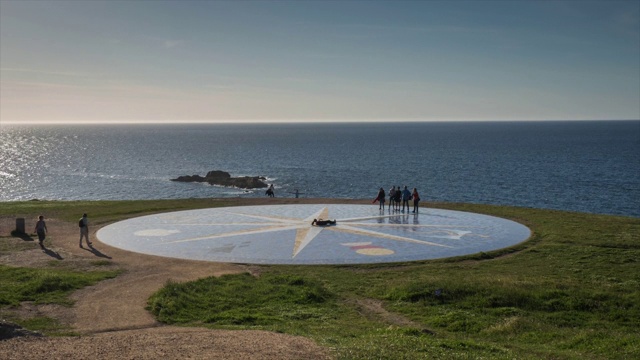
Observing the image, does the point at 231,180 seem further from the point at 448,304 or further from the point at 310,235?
the point at 448,304

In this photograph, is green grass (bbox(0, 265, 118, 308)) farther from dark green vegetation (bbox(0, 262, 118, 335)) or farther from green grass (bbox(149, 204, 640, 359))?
green grass (bbox(149, 204, 640, 359))

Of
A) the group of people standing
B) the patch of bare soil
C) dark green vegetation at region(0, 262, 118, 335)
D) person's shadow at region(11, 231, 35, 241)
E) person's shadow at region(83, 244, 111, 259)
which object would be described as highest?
the group of people standing

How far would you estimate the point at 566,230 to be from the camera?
1432 inches

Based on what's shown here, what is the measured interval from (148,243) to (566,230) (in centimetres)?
2539

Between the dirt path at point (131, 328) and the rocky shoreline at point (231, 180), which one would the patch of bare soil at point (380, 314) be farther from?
the rocky shoreline at point (231, 180)

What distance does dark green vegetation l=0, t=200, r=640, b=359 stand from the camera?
55.7ft

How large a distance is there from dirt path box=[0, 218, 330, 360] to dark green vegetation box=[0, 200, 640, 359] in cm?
108

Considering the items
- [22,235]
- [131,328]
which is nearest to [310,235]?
[131,328]

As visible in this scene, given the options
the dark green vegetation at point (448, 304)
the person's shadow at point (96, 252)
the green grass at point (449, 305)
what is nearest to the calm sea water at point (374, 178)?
the dark green vegetation at point (448, 304)

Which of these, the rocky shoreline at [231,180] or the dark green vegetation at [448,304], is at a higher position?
the dark green vegetation at [448,304]

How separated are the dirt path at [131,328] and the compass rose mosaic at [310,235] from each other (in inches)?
90.9

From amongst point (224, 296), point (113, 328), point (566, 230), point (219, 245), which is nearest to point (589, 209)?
point (566, 230)

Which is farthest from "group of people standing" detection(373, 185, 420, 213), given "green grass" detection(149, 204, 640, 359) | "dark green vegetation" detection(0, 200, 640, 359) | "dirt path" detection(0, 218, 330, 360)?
"dirt path" detection(0, 218, 330, 360)

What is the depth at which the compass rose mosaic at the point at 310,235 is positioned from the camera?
30.1 m
